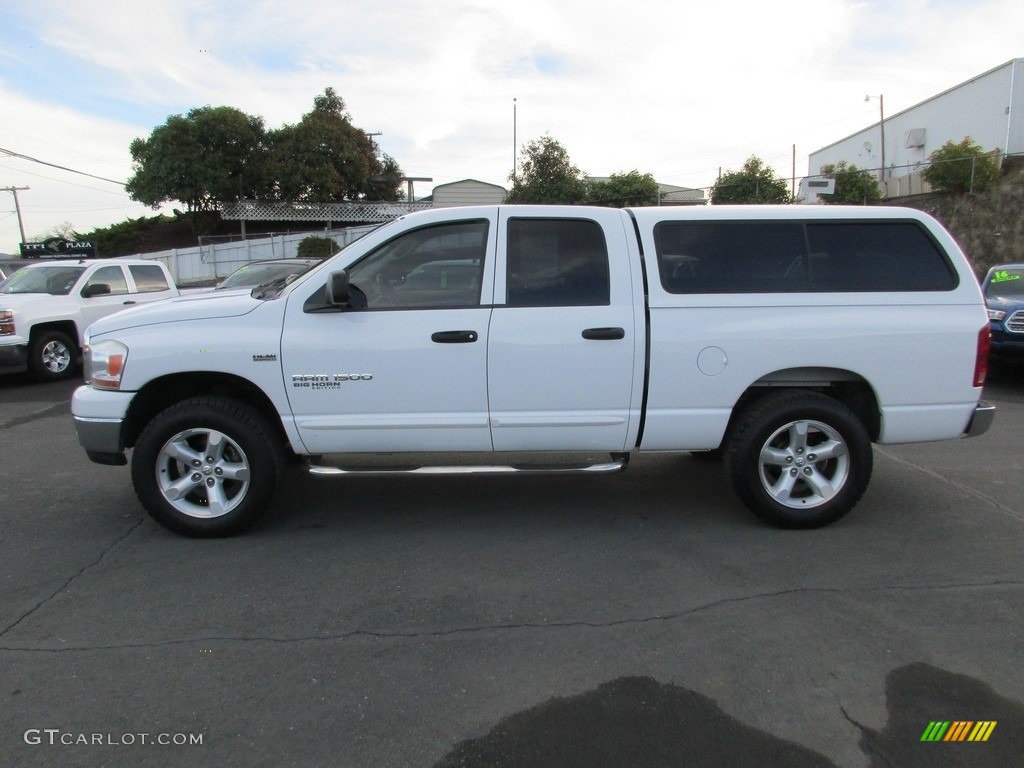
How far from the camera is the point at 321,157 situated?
38000 millimetres

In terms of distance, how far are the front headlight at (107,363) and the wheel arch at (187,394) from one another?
17 centimetres

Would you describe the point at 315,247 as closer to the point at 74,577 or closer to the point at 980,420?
the point at 74,577

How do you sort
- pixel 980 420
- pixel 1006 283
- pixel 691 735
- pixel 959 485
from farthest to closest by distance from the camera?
pixel 1006 283
pixel 959 485
pixel 980 420
pixel 691 735

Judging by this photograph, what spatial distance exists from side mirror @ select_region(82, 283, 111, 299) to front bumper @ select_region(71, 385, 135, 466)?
25.0 ft

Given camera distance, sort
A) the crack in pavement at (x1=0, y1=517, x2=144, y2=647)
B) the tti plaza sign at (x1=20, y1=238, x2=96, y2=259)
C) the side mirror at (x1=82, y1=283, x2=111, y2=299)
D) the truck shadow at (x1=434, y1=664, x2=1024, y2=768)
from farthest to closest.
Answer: the tti plaza sign at (x1=20, y1=238, x2=96, y2=259), the side mirror at (x1=82, y1=283, x2=111, y2=299), the crack in pavement at (x1=0, y1=517, x2=144, y2=647), the truck shadow at (x1=434, y1=664, x2=1024, y2=768)

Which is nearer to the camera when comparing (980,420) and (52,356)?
(980,420)

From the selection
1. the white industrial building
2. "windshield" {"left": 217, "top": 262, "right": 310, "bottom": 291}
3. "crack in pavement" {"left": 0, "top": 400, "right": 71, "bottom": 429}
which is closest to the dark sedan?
"windshield" {"left": 217, "top": 262, "right": 310, "bottom": 291}

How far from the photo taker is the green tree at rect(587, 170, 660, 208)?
1095 inches

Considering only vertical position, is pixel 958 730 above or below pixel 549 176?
below

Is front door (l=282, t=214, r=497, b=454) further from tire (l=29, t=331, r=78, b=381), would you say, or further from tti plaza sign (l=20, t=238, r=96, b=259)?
tti plaza sign (l=20, t=238, r=96, b=259)

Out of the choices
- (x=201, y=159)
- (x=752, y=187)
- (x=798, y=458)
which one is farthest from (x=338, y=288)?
(x=201, y=159)

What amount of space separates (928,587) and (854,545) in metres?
0.59

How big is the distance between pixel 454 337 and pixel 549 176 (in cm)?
2573

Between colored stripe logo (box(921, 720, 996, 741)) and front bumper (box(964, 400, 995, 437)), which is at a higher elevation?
front bumper (box(964, 400, 995, 437))
